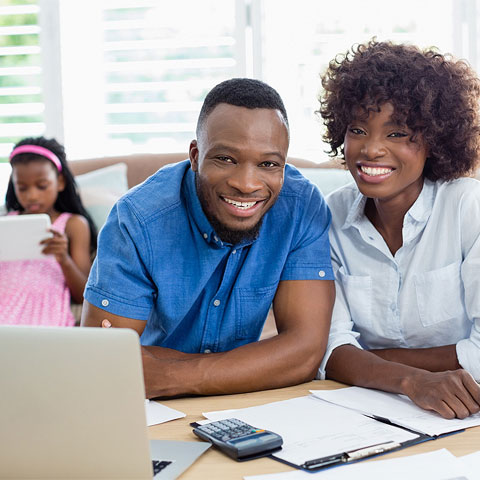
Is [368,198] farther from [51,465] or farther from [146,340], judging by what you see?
[51,465]

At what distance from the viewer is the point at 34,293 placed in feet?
8.07

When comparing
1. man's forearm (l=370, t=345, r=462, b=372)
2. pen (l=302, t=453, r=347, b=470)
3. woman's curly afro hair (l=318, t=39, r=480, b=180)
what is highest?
woman's curly afro hair (l=318, t=39, r=480, b=180)

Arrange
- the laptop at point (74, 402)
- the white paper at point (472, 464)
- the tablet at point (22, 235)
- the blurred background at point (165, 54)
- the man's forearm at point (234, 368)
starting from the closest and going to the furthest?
the laptop at point (74, 402) < the white paper at point (472, 464) < the man's forearm at point (234, 368) < the tablet at point (22, 235) < the blurred background at point (165, 54)

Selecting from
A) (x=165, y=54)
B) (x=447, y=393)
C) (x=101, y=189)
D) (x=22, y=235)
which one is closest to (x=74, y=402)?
(x=447, y=393)

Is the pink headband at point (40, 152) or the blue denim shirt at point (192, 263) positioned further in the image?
the pink headband at point (40, 152)

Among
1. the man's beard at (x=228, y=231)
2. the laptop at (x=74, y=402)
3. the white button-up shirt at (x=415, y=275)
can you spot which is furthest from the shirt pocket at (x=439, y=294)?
the laptop at (x=74, y=402)

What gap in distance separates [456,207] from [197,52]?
2.21 metres

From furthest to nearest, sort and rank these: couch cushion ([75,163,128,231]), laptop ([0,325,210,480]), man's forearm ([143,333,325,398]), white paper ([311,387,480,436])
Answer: couch cushion ([75,163,128,231]) → man's forearm ([143,333,325,398]) → white paper ([311,387,480,436]) → laptop ([0,325,210,480])

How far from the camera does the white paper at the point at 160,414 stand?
1080 mm

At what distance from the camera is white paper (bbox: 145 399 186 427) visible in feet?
3.54

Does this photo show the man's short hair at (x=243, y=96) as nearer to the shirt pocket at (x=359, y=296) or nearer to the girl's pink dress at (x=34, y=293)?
the shirt pocket at (x=359, y=296)

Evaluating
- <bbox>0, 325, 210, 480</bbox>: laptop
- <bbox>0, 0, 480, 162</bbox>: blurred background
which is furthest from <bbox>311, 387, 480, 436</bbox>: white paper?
<bbox>0, 0, 480, 162</bbox>: blurred background

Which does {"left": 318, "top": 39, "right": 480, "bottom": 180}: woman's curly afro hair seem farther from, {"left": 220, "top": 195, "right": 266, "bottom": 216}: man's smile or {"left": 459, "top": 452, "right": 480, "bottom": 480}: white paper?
{"left": 459, "top": 452, "right": 480, "bottom": 480}: white paper

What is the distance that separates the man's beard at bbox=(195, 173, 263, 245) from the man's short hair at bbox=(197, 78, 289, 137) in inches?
6.4
